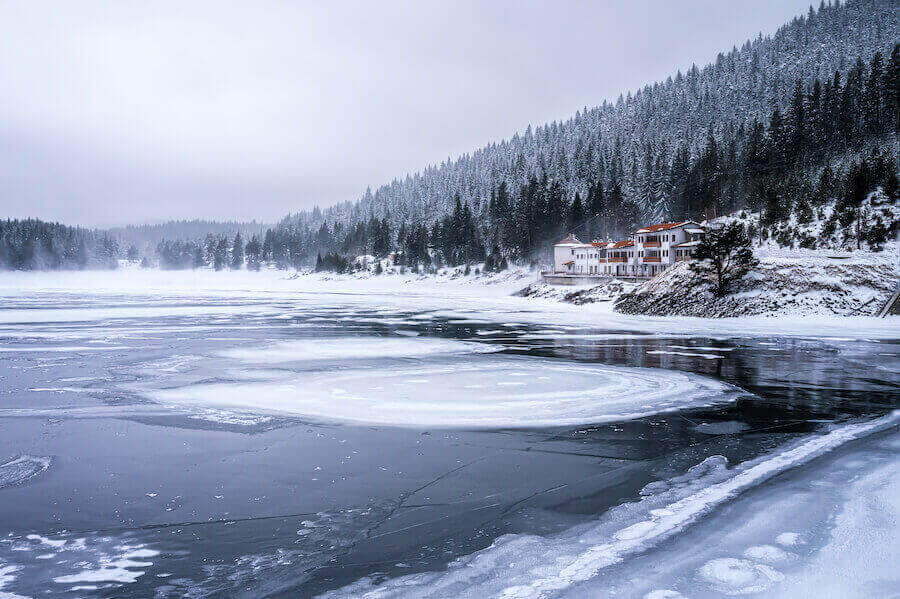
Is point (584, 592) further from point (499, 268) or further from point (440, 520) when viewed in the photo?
point (499, 268)

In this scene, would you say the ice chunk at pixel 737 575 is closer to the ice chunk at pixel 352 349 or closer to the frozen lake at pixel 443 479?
the frozen lake at pixel 443 479

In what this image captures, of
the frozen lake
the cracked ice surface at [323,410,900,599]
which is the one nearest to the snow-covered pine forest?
the frozen lake

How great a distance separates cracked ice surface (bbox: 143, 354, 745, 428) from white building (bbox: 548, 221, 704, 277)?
46.3 meters

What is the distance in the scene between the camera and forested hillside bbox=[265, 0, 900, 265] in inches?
3622

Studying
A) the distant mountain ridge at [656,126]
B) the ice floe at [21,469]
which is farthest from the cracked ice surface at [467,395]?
the distant mountain ridge at [656,126]

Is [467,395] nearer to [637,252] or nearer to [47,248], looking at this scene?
[637,252]

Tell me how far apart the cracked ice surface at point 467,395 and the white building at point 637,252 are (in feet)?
152

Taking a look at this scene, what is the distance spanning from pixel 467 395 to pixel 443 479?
225 inches

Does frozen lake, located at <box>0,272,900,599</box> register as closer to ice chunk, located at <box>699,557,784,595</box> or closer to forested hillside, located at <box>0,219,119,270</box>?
ice chunk, located at <box>699,557,784,595</box>

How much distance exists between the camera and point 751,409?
11586mm

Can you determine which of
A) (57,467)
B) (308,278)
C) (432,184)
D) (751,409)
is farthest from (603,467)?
(432,184)

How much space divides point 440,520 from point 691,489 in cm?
335

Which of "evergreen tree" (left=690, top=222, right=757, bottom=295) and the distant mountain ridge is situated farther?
the distant mountain ridge

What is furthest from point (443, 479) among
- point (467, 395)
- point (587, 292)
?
point (587, 292)
